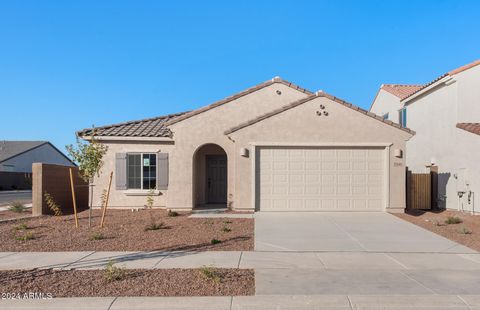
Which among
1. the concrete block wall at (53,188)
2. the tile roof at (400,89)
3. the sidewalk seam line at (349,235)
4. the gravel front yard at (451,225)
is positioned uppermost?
the tile roof at (400,89)

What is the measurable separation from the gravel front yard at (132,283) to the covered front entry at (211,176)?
32.0 feet

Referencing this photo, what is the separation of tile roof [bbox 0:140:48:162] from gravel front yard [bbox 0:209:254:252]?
42623mm

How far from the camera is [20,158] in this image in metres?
50.8

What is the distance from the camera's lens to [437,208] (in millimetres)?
17281

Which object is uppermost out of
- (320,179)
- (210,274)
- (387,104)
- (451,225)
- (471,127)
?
(387,104)

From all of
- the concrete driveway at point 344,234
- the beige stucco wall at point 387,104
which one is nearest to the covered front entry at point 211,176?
the concrete driveway at point 344,234

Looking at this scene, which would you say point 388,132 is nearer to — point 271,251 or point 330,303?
point 271,251

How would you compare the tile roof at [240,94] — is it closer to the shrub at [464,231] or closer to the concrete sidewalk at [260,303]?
the shrub at [464,231]

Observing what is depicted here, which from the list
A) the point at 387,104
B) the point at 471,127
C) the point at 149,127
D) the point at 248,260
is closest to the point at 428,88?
the point at 471,127

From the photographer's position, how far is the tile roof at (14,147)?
50125 mm

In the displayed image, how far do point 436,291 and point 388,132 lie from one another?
9.71 meters

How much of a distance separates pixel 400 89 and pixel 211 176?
14.4 metres

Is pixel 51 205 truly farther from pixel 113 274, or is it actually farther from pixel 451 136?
pixel 451 136

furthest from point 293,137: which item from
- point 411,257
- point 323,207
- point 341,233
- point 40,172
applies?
point 40,172
